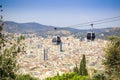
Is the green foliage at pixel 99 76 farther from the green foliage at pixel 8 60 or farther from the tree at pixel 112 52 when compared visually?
the green foliage at pixel 8 60

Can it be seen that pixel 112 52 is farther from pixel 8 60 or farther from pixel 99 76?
pixel 8 60

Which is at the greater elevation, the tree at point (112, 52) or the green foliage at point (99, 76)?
the tree at point (112, 52)

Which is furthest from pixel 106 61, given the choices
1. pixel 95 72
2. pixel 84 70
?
pixel 84 70

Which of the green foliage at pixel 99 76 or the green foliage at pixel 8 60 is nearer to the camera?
the green foliage at pixel 8 60

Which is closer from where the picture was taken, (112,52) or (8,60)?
(8,60)

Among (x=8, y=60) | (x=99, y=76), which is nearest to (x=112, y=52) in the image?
(x=99, y=76)

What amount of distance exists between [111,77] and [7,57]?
29.9 ft

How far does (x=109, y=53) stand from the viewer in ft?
84.5

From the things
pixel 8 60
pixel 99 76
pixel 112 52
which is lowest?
pixel 99 76

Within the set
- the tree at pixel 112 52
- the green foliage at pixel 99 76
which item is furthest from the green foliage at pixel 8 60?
the tree at pixel 112 52

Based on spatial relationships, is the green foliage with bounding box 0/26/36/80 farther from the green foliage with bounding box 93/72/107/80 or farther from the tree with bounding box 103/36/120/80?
the tree with bounding box 103/36/120/80

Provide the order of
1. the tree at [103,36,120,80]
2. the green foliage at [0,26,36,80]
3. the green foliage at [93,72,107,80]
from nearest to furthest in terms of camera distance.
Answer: the green foliage at [0,26,36,80], the green foliage at [93,72,107,80], the tree at [103,36,120,80]

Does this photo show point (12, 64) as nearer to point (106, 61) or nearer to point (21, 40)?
point (21, 40)

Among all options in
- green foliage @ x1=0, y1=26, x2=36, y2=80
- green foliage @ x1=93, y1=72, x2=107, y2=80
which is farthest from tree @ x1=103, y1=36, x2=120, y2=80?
green foliage @ x1=0, y1=26, x2=36, y2=80
